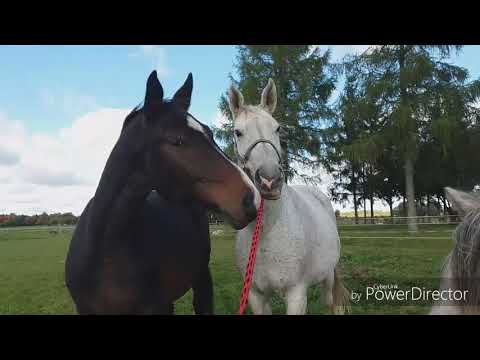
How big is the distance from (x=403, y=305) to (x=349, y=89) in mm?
3240

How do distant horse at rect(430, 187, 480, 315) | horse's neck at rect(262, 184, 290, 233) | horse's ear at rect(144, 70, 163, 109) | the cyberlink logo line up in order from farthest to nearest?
1. horse's neck at rect(262, 184, 290, 233)
2. the cyberlink logo
3. horse's ear at rect(144, 70, 163, 109)
4. distant horse at rect(430, 187, 480, 315)

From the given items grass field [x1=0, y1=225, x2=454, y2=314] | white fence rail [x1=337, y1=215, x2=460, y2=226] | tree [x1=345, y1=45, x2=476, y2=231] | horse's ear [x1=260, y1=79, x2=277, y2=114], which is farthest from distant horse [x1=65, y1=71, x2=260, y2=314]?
tree [x1=345, y1=45, x2=476, y2=231]

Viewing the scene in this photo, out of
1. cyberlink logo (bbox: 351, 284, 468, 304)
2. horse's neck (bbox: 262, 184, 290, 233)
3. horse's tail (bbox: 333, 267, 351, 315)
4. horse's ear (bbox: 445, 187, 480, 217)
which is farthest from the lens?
horse's tail (bbox: 333, 267, 351, 315)

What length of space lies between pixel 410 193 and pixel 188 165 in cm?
331

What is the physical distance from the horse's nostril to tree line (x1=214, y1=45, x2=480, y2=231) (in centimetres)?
212

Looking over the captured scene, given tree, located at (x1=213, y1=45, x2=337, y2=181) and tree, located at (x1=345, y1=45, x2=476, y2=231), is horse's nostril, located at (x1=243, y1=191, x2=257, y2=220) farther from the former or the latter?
tree, located at (x1=345, y1=45, x2=476, y2=231)

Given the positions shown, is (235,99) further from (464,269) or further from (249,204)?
(464,269)

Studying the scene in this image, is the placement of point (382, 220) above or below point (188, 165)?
below

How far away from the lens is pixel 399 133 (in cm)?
412

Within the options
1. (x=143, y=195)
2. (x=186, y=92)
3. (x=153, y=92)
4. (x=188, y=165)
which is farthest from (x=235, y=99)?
(x=143, y=195)

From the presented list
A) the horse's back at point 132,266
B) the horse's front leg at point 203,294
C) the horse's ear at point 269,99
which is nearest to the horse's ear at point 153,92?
the horse's back at point 132,266

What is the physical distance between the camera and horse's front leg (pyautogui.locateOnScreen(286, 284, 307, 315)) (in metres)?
2.12

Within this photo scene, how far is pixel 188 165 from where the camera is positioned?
1.67 metres
